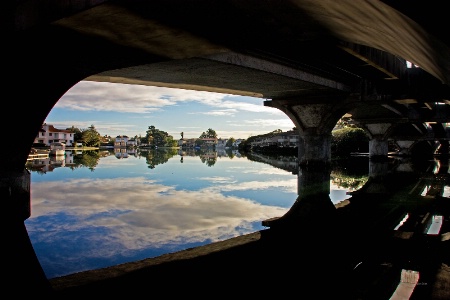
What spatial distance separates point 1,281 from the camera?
6.64 m

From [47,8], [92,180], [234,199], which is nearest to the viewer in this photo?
[47,8]

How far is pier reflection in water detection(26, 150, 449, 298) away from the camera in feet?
30.3

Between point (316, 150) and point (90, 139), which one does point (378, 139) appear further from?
point (90, 139)

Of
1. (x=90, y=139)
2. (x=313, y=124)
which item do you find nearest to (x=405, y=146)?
(x=313, y=124)

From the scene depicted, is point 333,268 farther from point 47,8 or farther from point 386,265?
point 47,8

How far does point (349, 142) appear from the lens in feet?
237

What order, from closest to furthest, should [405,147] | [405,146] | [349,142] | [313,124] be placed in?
1. [313,124]
2. [405,146]
3. [405,147]
4. [349,142]

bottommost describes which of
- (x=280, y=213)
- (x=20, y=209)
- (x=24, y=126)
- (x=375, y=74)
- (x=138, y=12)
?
(x=280, y=213)

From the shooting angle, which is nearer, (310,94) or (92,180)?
(310,94)

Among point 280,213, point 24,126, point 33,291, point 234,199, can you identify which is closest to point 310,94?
point 234,199

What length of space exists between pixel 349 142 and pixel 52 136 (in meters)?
98.6

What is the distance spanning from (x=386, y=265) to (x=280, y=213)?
8144 mm

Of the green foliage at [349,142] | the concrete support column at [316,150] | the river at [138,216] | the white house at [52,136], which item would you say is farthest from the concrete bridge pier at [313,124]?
the white house at [52,136]

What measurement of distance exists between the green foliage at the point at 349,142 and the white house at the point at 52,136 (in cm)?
9332
